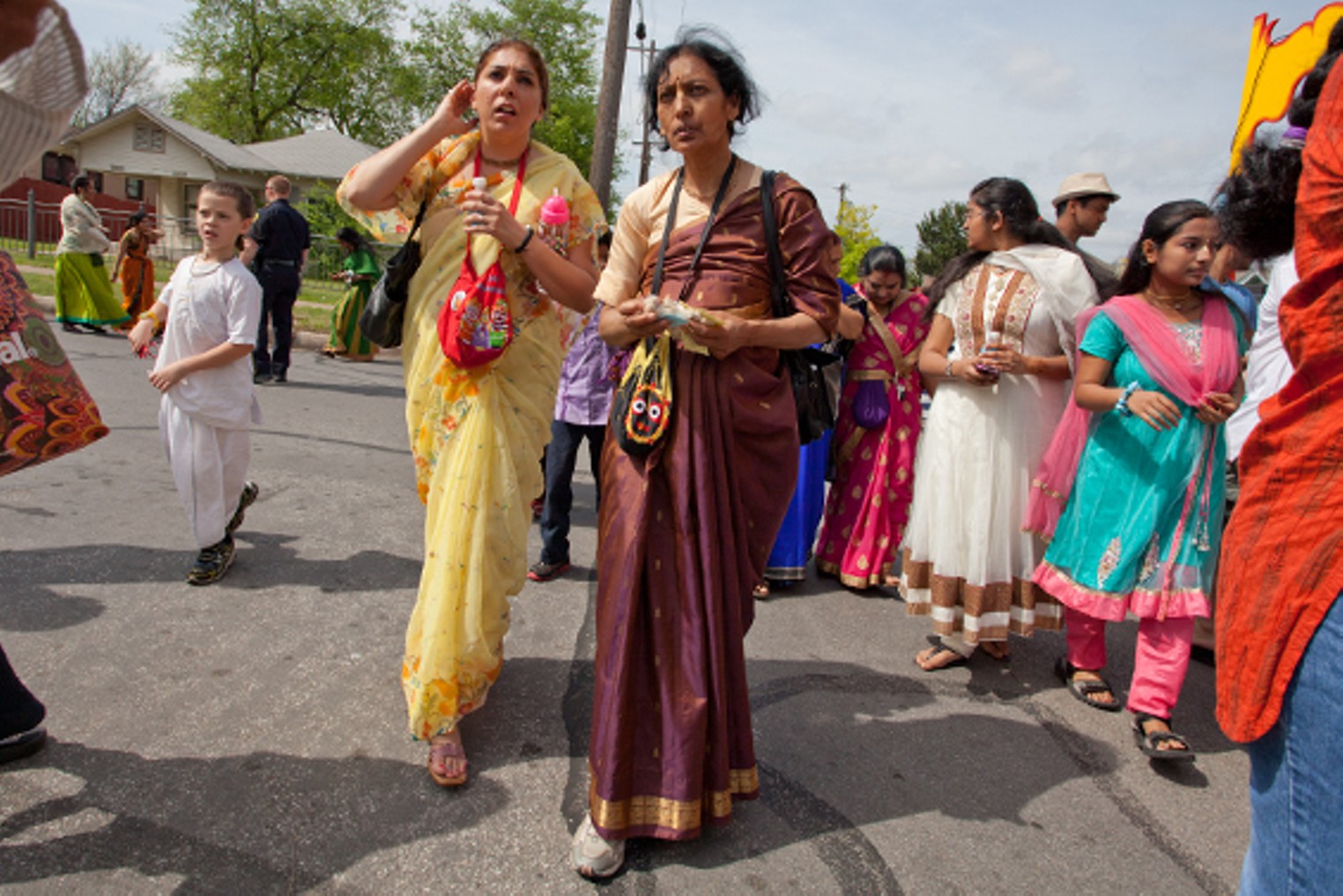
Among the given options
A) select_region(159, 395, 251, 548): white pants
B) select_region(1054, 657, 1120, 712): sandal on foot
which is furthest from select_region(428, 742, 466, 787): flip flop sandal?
select_region(1054, 657, 1120, 712): sandal on foot

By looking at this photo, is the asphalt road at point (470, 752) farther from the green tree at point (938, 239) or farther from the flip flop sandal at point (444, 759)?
the green tree at point (938, 239)

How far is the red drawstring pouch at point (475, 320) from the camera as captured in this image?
2.72 metres

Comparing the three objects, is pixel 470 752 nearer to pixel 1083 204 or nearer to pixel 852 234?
pixel 1083 204

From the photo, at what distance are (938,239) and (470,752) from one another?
56358mm

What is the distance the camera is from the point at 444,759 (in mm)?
2631

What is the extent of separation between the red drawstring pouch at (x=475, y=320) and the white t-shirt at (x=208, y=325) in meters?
1.63

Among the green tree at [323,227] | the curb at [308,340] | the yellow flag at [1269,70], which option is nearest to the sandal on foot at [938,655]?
the yellow flag at [1269,70]

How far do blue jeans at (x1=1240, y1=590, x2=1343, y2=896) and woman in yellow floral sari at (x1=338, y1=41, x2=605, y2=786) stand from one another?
1.97 meters

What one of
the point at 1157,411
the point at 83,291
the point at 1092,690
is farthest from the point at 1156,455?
the point at 83,291

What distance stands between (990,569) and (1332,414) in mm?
2485

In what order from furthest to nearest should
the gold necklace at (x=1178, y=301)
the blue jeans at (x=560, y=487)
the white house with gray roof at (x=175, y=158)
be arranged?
the white house with gray roof at (x=175, y=158) < the blue jeans at (x=560, y=487) < the gold necklace at (x=1178, y=301)

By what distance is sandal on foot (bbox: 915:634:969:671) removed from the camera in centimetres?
383

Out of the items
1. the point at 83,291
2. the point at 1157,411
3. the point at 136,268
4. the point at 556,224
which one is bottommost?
Result: the point at 83,291

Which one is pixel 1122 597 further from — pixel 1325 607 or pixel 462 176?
pixel 462 176
